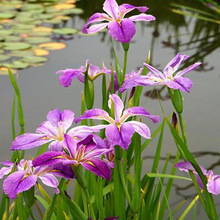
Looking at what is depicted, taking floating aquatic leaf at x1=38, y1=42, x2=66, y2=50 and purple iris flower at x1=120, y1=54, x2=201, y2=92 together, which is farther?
floating aquatic leaf at x1=38, y1=42, x2=66, y2=50

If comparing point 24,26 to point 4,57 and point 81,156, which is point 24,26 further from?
point 81,156

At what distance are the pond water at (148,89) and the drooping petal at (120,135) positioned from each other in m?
0.61

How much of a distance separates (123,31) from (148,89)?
4.14 ft

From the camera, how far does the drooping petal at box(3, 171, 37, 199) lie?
622mm

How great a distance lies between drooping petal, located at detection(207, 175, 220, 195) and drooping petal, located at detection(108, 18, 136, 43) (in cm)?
25

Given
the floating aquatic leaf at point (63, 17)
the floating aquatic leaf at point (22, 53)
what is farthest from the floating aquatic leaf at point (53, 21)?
the floating aquatic leaf at point (22, 53)

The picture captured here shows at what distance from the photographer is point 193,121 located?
1799 millimetres

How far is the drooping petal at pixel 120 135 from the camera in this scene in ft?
2.10

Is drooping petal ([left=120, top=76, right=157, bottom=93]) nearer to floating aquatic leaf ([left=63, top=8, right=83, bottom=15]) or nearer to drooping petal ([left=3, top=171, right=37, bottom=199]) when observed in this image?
drooping petal ([left=3, top=171, right=37, bottom=199])

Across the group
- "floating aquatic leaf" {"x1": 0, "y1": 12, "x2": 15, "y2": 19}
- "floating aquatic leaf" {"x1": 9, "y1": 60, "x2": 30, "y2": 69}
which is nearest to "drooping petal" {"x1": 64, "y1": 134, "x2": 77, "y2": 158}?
"floating aquatic leaf" {"x1": 9, "y1": 60, "x2": 30, "y2": 69}

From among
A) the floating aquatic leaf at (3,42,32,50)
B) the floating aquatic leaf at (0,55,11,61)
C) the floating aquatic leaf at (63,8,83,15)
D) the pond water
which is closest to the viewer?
the pond water

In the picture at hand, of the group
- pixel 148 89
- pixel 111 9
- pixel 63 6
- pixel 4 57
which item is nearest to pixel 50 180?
pixel 111 9

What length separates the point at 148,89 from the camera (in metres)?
2.04

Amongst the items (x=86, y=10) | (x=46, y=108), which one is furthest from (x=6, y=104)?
(x=86, y=10)
